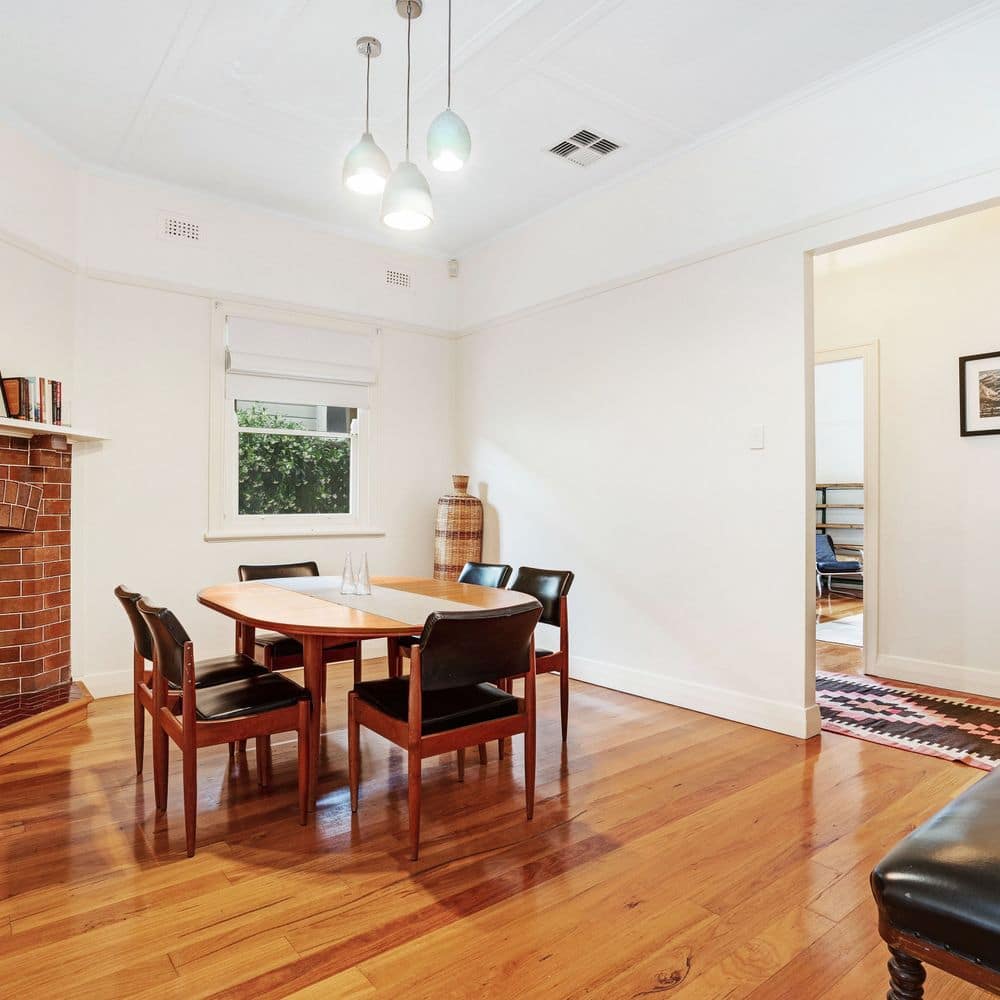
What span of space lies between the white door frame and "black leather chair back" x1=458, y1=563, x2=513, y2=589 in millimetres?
2467

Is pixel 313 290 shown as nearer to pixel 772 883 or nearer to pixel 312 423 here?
pixel 312 423

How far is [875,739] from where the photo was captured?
337cm

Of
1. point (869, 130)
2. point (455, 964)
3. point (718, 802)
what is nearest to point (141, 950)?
point (455, 964)

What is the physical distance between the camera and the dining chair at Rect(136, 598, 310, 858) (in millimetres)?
2238

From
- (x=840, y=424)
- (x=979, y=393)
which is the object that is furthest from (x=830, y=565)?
(x=979, y=393)

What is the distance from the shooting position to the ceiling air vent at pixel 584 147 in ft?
12.5

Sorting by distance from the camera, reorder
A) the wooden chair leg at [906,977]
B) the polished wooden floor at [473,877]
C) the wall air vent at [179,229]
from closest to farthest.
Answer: the wooden chair leg at [906,977]
the polished wooden floor at [473,877]
the wall air vent at [179,229]

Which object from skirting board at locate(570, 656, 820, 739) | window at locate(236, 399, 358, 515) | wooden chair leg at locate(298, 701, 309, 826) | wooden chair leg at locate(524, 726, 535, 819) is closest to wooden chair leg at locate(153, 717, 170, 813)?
wooden chair leg at locate(298, 701, 309, 826)

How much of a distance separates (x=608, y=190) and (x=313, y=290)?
6.90 feet

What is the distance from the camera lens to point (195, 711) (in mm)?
2299

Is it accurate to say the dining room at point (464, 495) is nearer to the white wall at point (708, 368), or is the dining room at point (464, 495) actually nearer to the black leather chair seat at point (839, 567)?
Answer: the white wall at point (708, 368)

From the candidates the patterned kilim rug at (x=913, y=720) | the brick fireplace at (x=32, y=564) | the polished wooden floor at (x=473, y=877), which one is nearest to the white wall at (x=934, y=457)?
the patterned kilim rug at (x=913, y=720)

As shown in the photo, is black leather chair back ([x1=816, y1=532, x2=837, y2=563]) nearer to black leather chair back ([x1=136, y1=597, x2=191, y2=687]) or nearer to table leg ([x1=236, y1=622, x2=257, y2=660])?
table leg ([x1=236, y1=622, x2=257, y2=660])

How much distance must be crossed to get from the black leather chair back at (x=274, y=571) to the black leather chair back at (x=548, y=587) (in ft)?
4.02
